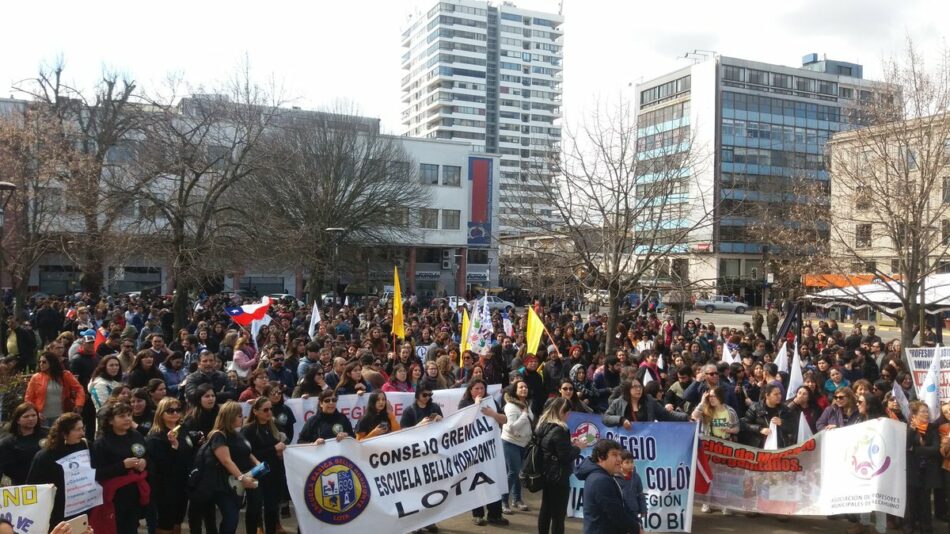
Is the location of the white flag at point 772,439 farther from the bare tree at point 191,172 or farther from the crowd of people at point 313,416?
the bare tree at point 191,172

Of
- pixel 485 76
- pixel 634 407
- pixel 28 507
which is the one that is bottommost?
pixel 28 507

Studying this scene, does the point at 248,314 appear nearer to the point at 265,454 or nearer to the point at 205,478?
the point at 265,454

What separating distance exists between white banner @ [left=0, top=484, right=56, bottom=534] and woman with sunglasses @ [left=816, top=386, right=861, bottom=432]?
23.6ft

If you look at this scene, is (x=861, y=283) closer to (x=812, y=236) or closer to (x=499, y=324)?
(x=812, y=236)

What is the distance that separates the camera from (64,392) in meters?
8.62

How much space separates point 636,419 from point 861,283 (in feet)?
42.8

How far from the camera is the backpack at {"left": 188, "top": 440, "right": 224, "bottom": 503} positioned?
6387 millimetres

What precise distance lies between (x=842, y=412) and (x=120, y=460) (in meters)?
7.13

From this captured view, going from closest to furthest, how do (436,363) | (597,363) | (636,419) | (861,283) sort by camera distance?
(636,419)
(436,363)
(597,363)
(861,283)

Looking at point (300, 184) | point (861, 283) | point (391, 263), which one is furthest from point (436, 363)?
point (391, 263)

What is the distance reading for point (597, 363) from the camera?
12492 millimetres

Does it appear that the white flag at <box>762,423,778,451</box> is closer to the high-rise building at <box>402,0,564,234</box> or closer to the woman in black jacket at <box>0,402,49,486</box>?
the woman in black jacket at <box>0,402,49,486</box>

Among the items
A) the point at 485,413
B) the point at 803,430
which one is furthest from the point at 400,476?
the point at 803,430

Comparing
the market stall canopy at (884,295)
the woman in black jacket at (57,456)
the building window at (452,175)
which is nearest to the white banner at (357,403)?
the woman in black jacket at (57,456)
